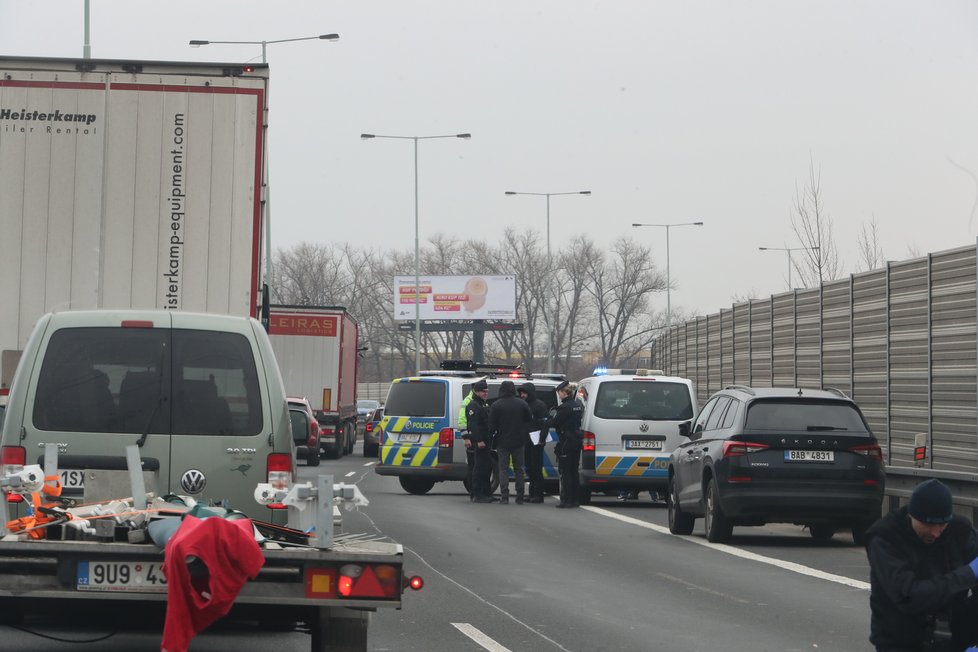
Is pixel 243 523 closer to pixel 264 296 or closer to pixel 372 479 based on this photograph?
pixel 264 296

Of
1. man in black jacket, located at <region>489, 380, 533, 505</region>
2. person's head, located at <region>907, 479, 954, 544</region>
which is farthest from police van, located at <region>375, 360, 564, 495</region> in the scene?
person's head, located at <region>907, 479, 954, 544</region>

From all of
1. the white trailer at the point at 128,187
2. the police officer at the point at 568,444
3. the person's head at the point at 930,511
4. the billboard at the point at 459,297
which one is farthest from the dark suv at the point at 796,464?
the billboard at the point at 459,297

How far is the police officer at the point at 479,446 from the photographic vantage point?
2303cm

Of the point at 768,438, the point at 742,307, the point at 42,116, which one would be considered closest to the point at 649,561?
the point at 768,438

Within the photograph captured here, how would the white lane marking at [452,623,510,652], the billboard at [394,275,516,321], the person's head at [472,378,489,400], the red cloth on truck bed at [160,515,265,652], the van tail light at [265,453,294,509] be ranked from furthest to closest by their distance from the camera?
the billboard at [394,275,516,321], the person's head at [472,378,489,400], the white lane marking at [452,623,510,652], the van tail light at [265,453,294,509], the red cloth on truck bed at [160,515,265,652]

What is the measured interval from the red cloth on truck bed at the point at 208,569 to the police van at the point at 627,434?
627 inches

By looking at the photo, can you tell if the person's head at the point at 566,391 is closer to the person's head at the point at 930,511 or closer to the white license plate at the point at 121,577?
the white license plate at the point at 121,577

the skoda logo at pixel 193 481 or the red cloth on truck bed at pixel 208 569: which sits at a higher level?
the skoda logo at pixel 193 481

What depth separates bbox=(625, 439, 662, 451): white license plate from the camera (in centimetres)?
2211

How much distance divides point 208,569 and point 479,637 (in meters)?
3.85

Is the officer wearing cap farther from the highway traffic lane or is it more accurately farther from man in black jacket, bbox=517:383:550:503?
man in black jacket, bbox=517:383:550:503

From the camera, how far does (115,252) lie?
12.1m

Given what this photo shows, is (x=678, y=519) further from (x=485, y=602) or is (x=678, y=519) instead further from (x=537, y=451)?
(x=485, y=602)

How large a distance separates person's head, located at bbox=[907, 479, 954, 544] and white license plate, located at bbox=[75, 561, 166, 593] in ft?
9.77
